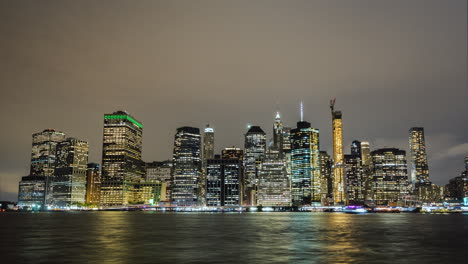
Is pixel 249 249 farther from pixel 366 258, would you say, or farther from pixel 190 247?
pixel 366 258

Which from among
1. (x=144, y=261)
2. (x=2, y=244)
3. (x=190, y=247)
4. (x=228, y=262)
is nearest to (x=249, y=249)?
(x=190, y=247)

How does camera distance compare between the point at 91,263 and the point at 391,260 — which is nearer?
the point at 91,263

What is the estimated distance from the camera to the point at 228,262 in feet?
152

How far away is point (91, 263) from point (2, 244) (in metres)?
28.6

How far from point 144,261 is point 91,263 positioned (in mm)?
5136

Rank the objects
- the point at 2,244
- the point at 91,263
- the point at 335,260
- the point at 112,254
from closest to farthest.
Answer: the point at 91,263 < the point at 335,260 < the point at 112,254 < the point at 2,244

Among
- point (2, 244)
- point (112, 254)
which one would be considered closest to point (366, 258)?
point (112, 254)

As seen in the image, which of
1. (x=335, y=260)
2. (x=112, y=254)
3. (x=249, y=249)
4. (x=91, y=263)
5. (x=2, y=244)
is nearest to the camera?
(x=91, y=263)

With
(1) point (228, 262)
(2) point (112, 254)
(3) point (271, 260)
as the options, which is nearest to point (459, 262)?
(3) point (271, 260)

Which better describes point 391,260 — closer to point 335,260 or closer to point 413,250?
point 335,260

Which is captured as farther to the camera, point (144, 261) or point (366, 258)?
point (366, 258)

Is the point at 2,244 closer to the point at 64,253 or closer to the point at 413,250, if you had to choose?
the point at 64,253

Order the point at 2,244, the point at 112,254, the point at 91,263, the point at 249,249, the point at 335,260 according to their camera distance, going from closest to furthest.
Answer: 1. the point at 91,263
2. the point at 335,260
3. the point at 112,254
4. the point at 249,249
5. the point at 2,244

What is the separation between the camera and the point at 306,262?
46.1 m
